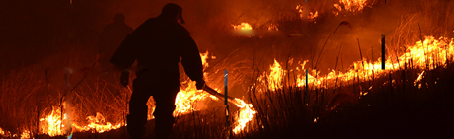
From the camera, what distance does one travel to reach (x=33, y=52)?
1235 cm

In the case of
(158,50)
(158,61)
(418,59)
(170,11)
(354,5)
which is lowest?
(158,61)

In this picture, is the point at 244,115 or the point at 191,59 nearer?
the point at 191,59

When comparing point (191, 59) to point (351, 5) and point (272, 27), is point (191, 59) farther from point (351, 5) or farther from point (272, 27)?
point (351, 5)

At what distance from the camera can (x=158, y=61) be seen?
14.2 ft

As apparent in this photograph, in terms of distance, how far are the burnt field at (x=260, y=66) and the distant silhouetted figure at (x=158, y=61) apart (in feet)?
1.35

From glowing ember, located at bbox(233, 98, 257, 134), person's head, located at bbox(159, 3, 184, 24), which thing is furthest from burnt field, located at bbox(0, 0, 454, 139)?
person's head, located at bbox(159, 3, 184, 24)

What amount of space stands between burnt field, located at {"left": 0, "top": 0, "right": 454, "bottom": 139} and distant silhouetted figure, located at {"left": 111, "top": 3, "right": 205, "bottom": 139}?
41 centimetres

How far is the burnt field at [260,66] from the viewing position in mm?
4348

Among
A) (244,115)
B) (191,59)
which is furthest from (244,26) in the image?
(191,59)

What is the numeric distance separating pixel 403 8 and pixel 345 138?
11736 mm

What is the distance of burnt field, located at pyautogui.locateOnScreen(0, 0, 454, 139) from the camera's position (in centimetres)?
Result: 435

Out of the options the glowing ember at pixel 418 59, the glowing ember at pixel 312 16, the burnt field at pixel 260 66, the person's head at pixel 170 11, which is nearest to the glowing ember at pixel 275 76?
the burnt field at pixel 260 66

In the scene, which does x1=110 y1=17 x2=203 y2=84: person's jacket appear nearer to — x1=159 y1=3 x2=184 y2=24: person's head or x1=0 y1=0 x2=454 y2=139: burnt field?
x1=159 y1=3 x2=184 y2=24: person's head

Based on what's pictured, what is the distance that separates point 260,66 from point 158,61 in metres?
8.35
